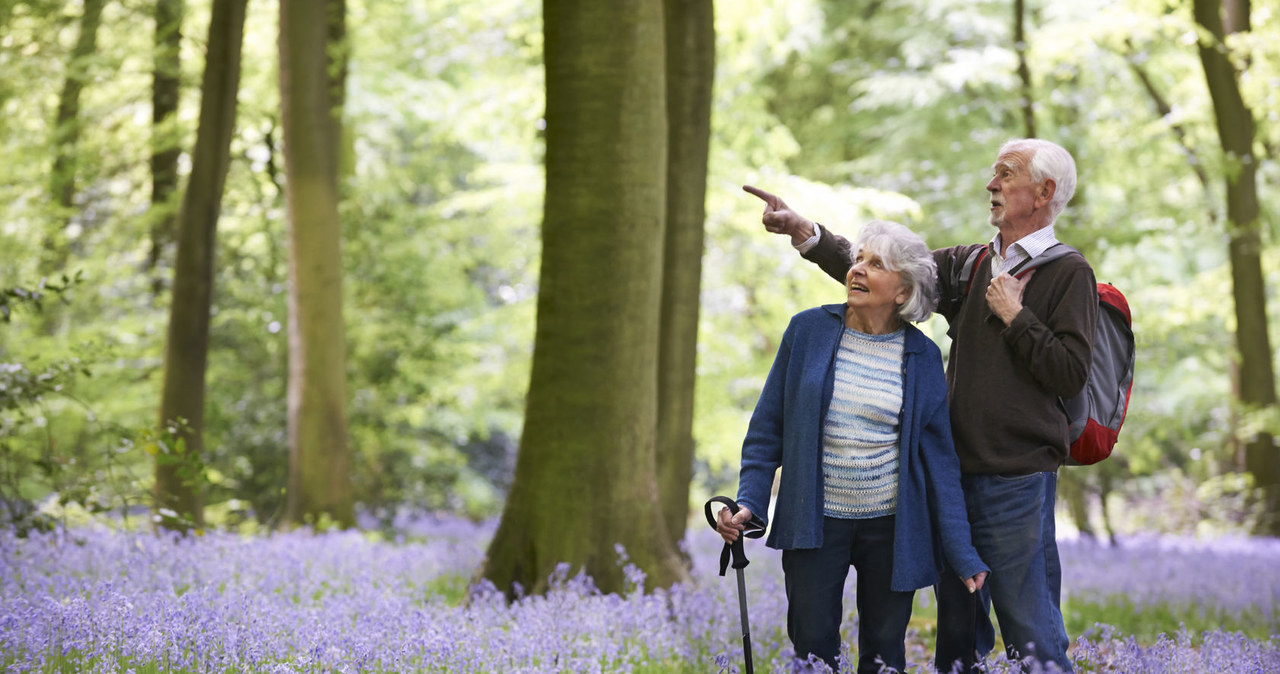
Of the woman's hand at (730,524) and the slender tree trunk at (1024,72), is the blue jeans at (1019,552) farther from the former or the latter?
the slender tree trunk at (1024,72)

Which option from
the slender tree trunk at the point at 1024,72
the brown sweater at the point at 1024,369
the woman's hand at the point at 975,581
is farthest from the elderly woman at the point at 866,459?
the slender tree trunk at the point at 1024,72

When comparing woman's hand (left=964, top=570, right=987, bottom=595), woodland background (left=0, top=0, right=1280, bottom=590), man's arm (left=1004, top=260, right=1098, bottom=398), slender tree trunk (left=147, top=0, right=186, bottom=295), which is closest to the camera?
man's arm (left=1004, top=260, right=1098, bottom=398)

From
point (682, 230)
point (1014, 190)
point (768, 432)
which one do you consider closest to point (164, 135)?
point (682, 230)

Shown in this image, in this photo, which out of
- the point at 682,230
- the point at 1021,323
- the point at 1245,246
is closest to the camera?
the point at 1021,323

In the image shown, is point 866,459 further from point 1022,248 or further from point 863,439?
point 1022,248

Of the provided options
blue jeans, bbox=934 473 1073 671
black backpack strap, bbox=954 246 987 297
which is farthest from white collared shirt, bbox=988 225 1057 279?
blue jeans, bbox=934 473 1073 671

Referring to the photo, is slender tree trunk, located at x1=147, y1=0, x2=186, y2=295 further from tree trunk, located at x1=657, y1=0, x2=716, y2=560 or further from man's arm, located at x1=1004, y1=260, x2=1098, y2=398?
man's arm, located at x1=1004, y1=260, x2=1098, y2=398

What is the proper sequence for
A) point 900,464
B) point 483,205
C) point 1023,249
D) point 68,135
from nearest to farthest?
point 900,464 < point 1023,249 < point 68,135 < point 483,205

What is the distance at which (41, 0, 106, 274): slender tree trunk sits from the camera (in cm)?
1247

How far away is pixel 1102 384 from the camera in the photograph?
13.0 feet

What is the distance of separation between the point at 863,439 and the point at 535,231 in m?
15.9

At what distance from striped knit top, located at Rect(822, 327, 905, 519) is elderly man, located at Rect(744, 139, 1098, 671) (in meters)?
0.28

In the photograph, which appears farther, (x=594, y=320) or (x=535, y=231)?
(x=535, y=231)

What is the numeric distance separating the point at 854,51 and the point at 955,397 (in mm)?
18312
